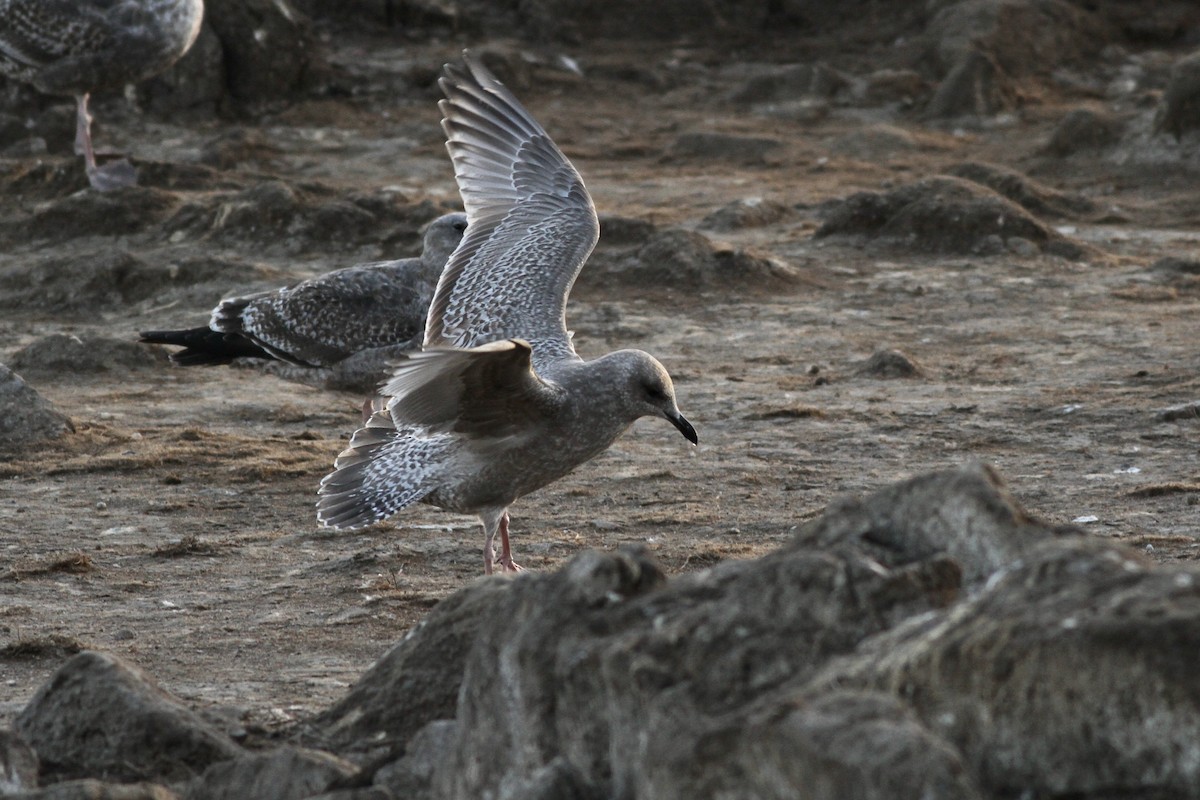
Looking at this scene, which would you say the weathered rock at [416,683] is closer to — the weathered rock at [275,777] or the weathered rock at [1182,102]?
the weathered rock at [275,777]

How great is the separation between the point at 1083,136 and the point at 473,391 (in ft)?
32.5

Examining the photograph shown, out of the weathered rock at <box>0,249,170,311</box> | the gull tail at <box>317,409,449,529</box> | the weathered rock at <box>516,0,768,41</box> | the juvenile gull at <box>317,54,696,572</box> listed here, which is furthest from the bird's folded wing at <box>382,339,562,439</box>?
the weathered rock at <box>516,0,768,41</box>

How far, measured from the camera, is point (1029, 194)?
12242mm

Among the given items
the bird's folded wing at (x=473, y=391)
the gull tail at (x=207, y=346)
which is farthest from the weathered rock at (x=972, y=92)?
the bird's folded wing at (x=473, y=391)

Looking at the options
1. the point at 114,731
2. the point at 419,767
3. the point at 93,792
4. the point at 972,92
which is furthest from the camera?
the point at 972,92

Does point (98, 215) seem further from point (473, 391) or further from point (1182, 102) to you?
point (1182, 102)

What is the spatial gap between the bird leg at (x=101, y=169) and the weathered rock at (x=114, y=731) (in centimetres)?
876

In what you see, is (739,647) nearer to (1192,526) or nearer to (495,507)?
(495,507)

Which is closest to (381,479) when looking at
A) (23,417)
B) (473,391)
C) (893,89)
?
(473,391)

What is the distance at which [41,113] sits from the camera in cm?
1490

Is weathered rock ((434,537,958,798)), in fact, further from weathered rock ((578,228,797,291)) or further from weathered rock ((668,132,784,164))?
weathered rock ((668,132,784,164))

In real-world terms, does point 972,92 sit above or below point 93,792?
below

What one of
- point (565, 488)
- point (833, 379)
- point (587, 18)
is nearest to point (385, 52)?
point (587, 18)

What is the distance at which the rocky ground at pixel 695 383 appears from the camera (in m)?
2.91
